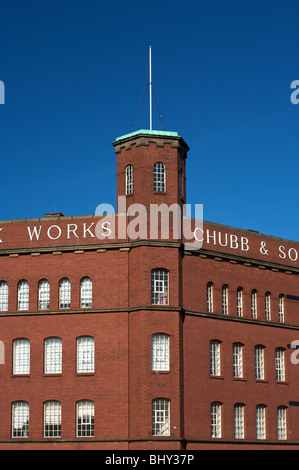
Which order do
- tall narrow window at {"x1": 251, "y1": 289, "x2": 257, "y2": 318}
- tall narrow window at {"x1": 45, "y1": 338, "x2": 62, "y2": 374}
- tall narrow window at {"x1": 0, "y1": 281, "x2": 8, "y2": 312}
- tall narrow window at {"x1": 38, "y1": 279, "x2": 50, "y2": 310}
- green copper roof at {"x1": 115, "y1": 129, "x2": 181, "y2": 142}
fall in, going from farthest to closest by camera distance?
1. tall narrow window at {"x1": 251, "y1": 289, "x2": 257, "y2": 318}
2. green copper roof at {"x1": 115, "y1": 129, "x2": 181, "y2": 142}
3. tall narrow window at {"x1": 0, "y1": 281, "x2": 8, "y2": 312}
4. tall narrow window at {"x1": 38, "y1": 279, "x2": 50, "y2": 310}
5. tall narrow window at {"x1": 45, "y1": 338, "x2": 62, "y2": 374}

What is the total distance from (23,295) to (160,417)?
437 inches

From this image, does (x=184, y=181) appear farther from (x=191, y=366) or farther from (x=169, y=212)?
(x=191, y=366)

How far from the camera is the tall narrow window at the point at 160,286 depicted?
163ft

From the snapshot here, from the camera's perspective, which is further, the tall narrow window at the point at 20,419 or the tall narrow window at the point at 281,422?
the tall narrow window at the point at 281,422

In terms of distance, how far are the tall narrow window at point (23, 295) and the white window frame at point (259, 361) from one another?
48.8ft

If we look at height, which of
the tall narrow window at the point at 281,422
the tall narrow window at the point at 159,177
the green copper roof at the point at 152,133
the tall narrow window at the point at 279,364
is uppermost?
the green copper roof at the point at 152,133

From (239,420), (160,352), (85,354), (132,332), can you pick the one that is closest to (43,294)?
(85,354)

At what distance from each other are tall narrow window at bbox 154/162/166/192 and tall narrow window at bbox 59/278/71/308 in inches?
304

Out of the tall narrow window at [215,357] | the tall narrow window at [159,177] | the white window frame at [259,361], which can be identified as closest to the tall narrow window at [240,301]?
the white window frame at [259,361]

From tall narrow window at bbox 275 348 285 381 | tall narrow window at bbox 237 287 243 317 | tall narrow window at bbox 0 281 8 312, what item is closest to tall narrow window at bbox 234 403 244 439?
tall narrow window at bbox 275 348 285 381

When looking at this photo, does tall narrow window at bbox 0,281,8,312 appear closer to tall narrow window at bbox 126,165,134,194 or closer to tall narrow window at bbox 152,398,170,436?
tall narrow window at bbox 126,165,134,194

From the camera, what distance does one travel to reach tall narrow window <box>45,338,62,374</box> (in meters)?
50.1

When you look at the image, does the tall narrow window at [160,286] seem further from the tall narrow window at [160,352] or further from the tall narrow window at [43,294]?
the tall narrow window at [43,294]
